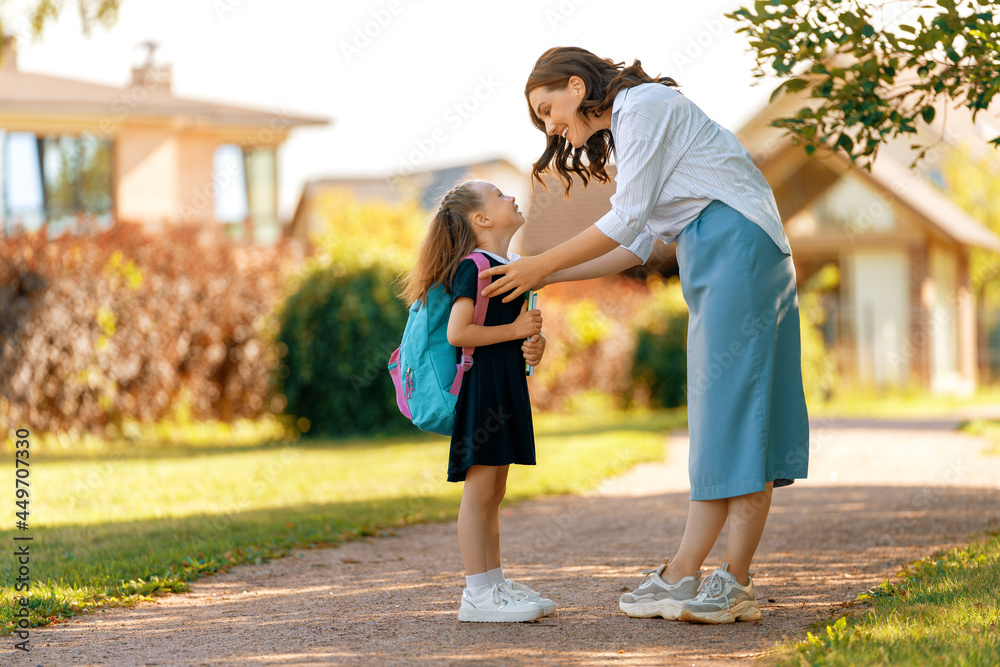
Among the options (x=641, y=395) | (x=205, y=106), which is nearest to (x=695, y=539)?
(x=641, y=395)

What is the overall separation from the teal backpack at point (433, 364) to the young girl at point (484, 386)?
34 millimetres

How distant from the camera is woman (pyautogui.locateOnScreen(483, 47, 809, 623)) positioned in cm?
322

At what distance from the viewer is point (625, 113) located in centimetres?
324

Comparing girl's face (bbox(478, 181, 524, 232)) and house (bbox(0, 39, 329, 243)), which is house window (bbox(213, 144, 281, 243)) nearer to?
house (bbox(0, 39, 329, 243))

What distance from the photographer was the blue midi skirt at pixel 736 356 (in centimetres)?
321

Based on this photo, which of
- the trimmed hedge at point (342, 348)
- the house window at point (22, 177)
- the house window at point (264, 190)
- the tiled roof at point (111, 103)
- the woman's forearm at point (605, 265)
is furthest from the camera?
the house window at point (264, 190)

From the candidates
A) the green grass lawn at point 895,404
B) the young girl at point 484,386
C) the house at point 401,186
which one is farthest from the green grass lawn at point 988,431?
the house at point 401,186

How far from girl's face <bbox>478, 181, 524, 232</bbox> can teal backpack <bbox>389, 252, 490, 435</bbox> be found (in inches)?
7.5

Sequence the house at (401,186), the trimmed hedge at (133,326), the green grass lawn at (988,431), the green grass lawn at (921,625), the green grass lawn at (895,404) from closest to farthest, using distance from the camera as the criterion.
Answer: the green grass lawn at (921,625) → the green grass lawn at (988,431) → the trimmed hedge at (133,326) → the green grass lawn at (895,404) → the house at (401,186)

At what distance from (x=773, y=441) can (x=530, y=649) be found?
1.09m

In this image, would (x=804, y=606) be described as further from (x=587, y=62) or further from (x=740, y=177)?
(x=587, y=62)

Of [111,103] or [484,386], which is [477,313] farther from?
[111,103]

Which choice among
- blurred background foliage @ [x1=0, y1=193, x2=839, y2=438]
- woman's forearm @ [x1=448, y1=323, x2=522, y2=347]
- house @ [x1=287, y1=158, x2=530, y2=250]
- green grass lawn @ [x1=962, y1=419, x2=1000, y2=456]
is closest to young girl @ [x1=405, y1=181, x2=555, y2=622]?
woman's forearm @ [x1=448, y1=323, x2=522, y2=347]

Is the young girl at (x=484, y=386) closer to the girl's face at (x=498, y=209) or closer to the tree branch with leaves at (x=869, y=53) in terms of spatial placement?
the girl's face at (x=498, y=209)
